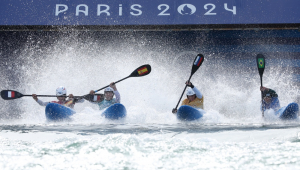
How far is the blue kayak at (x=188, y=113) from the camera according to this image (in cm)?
647

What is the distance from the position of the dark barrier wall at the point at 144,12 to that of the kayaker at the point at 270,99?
2050 millimetres

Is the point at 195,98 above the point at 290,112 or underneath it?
above

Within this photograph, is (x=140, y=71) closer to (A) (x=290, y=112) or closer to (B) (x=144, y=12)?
(B) (x=144, y=12)

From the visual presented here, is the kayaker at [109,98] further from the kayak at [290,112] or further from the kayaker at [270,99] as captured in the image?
the kayak at [290,112]

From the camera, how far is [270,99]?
7.28m

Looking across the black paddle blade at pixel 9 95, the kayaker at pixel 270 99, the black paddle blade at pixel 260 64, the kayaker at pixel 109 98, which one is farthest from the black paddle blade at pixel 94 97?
the black paddle blade at pixel 260 64

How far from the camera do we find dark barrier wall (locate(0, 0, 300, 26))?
8.59 metres

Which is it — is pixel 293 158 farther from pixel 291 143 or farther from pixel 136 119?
pixel 136 119

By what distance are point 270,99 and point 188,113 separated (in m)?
1.88

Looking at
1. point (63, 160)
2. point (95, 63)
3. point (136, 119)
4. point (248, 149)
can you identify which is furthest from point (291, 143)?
point (95, 63)

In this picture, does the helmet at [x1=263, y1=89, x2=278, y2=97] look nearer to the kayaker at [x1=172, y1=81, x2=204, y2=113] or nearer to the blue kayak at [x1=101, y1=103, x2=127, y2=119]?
the kayaker at [x1=172, y1=81, x2=204, y2=113]

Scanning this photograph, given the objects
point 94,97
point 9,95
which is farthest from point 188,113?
point 9,95

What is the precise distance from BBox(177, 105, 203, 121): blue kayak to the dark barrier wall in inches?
111

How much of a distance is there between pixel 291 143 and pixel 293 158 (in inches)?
23.7
